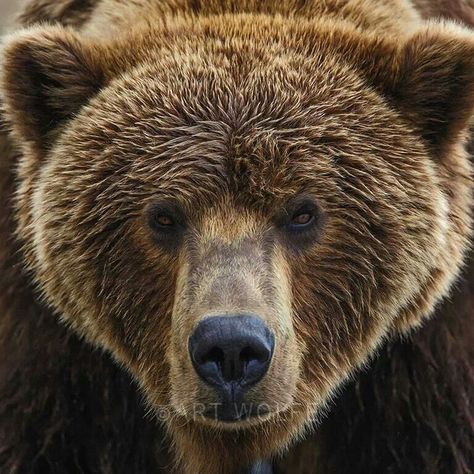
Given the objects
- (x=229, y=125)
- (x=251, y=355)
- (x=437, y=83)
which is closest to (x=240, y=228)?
(x=229, y=125)

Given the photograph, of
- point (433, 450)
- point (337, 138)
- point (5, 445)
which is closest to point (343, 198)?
point (337, 138)

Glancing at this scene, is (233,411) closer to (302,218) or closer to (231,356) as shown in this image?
(231,356)

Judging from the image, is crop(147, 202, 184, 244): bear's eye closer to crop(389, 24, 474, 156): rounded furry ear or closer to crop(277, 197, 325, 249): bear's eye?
crop(277, 197, 325, 249): bear's eye

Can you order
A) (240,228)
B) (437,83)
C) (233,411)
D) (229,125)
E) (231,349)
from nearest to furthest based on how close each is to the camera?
(231,349)
(233,411)
(240,228)
(229,125)
(437,83)

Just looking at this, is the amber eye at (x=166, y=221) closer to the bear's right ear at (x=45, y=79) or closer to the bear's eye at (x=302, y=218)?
the bear's eye at (x=302, y=218)

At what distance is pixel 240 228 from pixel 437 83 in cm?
110

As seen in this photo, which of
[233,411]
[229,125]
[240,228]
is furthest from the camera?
[229,125]

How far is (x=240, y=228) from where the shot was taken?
6137 mm

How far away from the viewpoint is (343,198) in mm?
6312

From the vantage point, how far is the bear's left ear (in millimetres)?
6363

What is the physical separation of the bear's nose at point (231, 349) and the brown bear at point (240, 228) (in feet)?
0.04

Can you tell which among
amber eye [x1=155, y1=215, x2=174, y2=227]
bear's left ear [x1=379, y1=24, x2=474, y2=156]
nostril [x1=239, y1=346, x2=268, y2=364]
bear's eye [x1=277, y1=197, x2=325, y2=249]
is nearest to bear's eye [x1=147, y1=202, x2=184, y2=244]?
amber eye [x1=155, y1=215, x2=174, y2=227]

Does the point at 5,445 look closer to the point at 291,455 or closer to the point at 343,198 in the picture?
the point at 291,455

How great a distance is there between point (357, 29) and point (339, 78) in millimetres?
409
